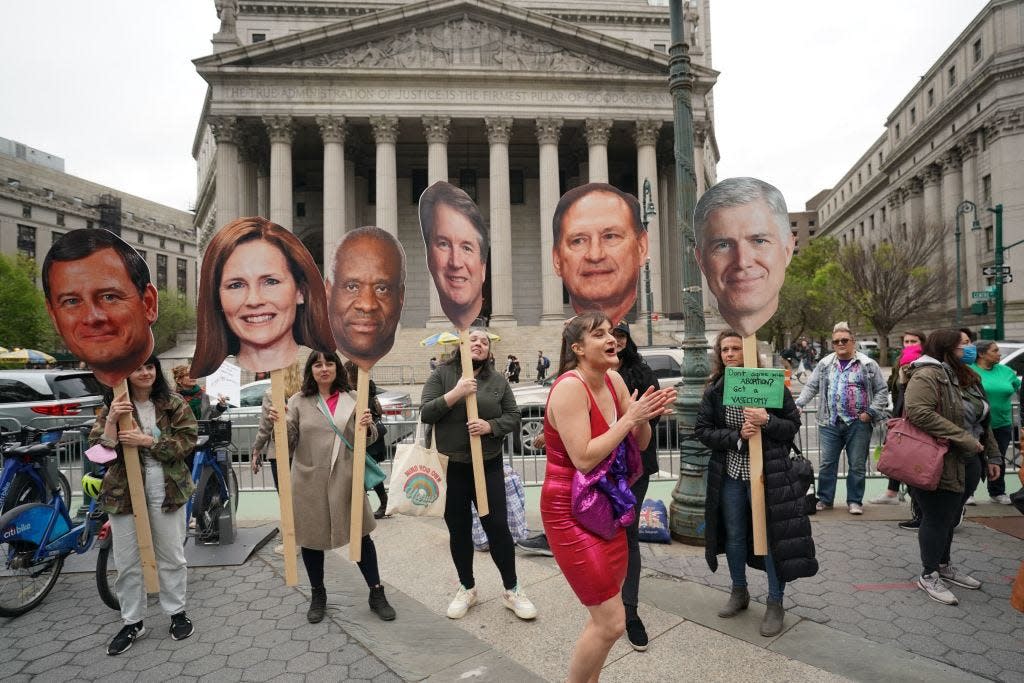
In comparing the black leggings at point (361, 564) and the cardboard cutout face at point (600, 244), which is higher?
the cardboard cutout face at point (600, 244)

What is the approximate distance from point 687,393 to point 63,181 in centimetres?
10250

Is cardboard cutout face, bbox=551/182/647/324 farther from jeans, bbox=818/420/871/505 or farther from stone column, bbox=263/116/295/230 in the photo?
stone column, bbox=263/116/295/230

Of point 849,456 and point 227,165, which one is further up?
point 227,165

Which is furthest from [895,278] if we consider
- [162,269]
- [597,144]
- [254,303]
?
[162,269]

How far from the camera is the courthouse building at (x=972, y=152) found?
41688mm

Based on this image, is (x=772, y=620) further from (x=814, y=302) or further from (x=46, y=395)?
(x=814, y=302)

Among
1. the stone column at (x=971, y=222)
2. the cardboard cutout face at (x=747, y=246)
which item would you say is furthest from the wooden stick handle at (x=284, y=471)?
the stone column at (x=971, y=222)

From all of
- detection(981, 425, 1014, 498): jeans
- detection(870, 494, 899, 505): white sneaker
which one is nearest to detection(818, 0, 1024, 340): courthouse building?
detection(981, 425, 1014, 498): jeans

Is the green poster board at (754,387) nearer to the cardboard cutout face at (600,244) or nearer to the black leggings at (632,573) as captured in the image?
the black leggings at (632,573)

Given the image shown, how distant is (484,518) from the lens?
4324mm

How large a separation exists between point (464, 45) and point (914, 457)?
3487 cm

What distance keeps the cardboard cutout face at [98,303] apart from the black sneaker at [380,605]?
248cm

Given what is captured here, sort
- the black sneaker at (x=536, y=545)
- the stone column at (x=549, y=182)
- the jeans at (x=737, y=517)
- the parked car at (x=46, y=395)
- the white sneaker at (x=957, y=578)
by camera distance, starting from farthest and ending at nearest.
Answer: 1. the stone column at (x=549, y=182)
2. the parked car at (x=46, y=395)
3. the black sneaker at (x=536, y=545)
4. the white sneaker at (x=957, y=578)
5. the jeans at (x=737, y=517)

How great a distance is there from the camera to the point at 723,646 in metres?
3.80
